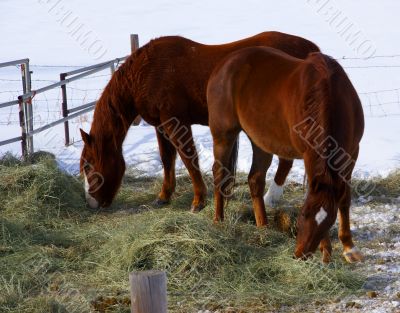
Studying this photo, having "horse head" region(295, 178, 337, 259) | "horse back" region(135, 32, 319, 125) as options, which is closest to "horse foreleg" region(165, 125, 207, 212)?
"horse back" region(135, 32, 319, 125)

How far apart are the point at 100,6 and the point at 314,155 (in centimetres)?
2861

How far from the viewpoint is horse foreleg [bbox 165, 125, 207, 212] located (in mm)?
6352

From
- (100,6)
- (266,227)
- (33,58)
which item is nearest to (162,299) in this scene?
(266,227)

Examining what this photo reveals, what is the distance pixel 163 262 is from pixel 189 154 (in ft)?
6.63

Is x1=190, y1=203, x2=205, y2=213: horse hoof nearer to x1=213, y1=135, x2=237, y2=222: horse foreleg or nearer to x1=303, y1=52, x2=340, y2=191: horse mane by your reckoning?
x1=213, y1=135, x2=237, y2=222: horse foreleg

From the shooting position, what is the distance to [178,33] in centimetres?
2377

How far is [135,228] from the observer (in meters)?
5.04

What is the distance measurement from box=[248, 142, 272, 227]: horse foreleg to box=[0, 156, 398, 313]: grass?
0.12m

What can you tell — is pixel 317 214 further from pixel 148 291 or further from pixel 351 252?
pixel 148 291

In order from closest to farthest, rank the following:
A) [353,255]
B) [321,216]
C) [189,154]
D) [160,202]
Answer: [321,216] < [353,255] < [189,154] < [160,202]

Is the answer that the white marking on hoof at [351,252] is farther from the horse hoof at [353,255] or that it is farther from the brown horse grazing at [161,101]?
the brown horse grazing at [161,101]

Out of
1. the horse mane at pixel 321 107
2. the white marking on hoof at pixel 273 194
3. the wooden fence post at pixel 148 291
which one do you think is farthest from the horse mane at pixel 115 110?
the wooden fence post at pixel 148 291

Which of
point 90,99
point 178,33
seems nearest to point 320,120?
point 90,99

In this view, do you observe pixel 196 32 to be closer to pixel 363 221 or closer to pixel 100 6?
pixel 100 6
